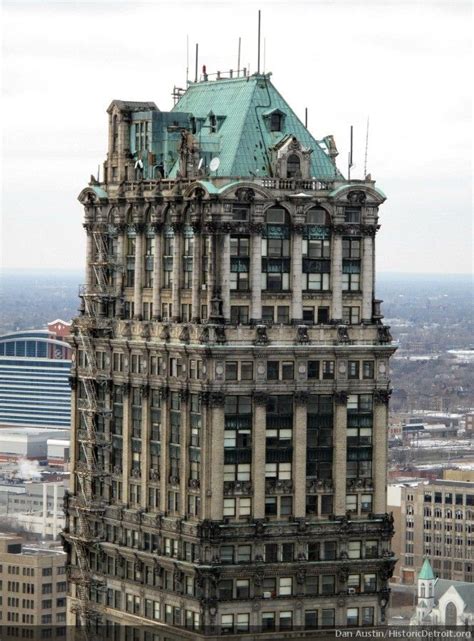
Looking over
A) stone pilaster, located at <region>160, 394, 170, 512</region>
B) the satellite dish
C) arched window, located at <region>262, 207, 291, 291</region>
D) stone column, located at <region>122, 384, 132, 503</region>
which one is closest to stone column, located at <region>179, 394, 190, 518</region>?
stone pilaster, located at <region>160, 394, 170, 512</region>

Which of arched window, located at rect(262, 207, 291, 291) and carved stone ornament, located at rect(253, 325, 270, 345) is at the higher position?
arched window, located at rect(262, 207, 291, 291)

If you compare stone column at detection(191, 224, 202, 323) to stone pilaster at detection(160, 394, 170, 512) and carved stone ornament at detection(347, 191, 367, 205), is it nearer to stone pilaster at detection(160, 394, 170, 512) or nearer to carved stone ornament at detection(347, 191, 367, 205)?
stone pilaster at detection(160, 394, 170, 512)

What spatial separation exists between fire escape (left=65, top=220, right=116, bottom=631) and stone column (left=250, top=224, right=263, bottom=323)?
13741mm

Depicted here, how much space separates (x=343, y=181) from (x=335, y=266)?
5.46 m

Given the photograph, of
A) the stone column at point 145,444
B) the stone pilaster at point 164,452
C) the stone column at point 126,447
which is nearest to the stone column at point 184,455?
the stone pilaster at point 164,452

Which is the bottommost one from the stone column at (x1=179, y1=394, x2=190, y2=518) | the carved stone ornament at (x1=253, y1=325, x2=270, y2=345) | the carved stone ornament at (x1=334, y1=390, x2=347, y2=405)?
the stone column at (x1=179, y1=394, x2=190, y2=518)

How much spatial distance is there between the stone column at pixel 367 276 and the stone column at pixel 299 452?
283 inches

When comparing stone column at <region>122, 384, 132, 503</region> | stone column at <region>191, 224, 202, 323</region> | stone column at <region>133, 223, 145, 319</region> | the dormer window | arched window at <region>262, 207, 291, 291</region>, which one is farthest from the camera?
stone column at <region>133, 223, 145, 319</region>

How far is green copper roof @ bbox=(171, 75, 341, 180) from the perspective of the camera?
18050 cm

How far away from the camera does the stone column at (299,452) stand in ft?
584

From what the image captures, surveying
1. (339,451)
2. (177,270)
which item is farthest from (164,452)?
(177,270)

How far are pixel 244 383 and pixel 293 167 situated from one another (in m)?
14.2

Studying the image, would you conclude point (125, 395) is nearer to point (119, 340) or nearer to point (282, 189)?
point (119, 340)

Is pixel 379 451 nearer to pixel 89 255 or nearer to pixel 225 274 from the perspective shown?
pixel 225 274
